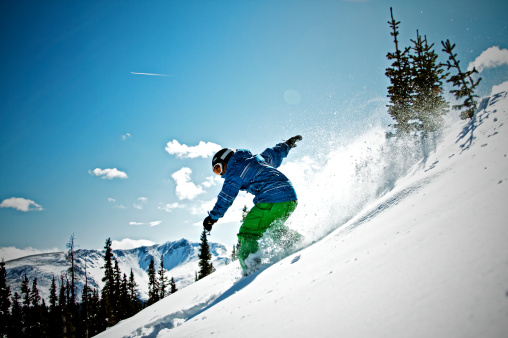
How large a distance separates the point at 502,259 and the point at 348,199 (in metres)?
4.58

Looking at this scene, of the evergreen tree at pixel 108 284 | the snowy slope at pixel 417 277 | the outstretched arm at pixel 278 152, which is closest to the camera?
the snowy slope at pixel 417 277

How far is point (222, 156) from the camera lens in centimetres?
508

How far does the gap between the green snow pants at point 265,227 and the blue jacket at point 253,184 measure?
0.16 m

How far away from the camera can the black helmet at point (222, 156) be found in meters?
5.07

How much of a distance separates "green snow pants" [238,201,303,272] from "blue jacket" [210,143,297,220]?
0.16 metres

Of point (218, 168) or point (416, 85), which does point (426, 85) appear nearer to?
point (416, 85)

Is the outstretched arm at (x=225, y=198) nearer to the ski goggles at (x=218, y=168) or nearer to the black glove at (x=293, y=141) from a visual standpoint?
the ski goggles at (x=218, y=168)

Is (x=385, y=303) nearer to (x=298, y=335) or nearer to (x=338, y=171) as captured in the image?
(x=298, y=335)

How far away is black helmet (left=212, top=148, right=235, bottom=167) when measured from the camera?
199 inches

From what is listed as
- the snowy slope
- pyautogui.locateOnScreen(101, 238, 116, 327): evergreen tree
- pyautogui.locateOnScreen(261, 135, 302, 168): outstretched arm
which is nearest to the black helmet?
pyautogui.locateOnScreen(261, 135, 302, 168): outstretched arm

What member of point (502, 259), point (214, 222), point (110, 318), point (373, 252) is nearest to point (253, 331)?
point (373, 252)

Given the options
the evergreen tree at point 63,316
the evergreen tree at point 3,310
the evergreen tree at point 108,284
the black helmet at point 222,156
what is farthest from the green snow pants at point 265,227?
the evergreen tree at point 3,310

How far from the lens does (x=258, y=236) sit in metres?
4.55

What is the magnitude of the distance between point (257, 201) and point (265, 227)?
54 cm
